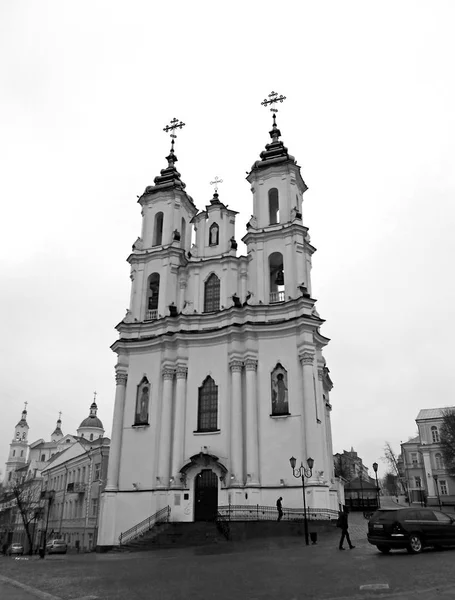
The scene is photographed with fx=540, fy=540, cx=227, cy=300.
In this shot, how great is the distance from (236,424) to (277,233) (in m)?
12.2

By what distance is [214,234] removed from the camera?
1416 inches

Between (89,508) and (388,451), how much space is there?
1853 inches

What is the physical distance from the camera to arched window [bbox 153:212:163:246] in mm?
37125

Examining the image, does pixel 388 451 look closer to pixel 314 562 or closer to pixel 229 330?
pixel 229 330

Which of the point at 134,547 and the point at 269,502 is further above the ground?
the point at 269,502

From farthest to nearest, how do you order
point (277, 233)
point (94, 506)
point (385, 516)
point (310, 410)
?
point (94, 506), point (277, 233), point (310, 410), point (385, 516)

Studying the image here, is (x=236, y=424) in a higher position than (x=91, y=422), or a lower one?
lower

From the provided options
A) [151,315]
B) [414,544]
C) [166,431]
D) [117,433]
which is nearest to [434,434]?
[151,315]

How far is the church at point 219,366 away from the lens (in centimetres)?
2825

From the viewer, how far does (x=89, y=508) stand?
144 ft

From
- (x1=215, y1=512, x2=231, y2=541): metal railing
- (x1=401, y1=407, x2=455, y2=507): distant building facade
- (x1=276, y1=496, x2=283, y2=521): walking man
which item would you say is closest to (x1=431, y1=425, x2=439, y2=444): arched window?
(x1=401, y1=407, x2=455, y2=507): distant building facade

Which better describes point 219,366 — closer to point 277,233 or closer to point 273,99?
point 277,233

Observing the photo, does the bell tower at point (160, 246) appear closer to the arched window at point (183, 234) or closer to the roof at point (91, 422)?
the arched window at point (183, 234)

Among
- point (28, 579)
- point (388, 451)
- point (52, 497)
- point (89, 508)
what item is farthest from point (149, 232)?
point (388, 451)
